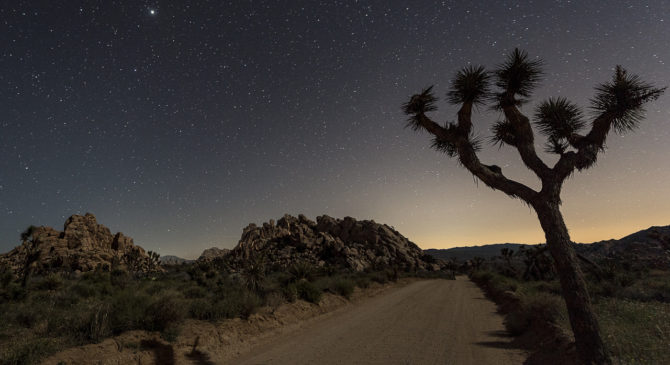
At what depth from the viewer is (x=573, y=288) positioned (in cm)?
605

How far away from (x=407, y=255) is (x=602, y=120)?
276 ft

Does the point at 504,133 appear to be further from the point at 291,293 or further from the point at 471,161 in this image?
the point at 291,293

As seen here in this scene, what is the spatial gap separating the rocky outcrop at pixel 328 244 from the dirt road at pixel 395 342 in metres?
50.4

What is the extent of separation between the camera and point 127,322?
8.00 meters

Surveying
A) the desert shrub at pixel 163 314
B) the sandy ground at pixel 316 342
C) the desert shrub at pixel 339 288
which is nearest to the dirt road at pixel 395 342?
the sandy ground at pixel 316 342

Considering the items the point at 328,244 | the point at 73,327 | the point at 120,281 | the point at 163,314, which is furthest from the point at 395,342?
the point at 328,244

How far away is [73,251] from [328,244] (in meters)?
57.4

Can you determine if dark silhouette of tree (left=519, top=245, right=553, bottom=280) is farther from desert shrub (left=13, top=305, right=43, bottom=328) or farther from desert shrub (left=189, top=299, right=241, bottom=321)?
desert shrub (left=13, top=305, right=43, bottom=328)

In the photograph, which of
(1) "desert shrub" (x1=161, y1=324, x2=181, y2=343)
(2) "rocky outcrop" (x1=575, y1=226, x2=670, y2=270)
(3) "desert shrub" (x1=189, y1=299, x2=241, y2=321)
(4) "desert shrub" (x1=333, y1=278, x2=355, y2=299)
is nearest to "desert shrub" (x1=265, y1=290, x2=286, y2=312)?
(3) "desert shrub" (x1=189, y1=299, x2=241, y2=321)

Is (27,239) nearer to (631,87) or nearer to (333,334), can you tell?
(333,334)

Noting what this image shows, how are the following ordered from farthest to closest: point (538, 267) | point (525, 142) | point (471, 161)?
point (538, 267) → point (471, 161) → point (525, 142)

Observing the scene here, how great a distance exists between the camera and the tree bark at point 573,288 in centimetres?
559

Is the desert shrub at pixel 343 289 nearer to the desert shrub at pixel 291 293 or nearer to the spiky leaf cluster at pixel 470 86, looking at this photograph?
the desert shrub at pixel 291 293

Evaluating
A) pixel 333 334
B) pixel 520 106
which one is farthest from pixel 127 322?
pixel 520 106
